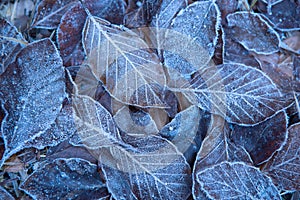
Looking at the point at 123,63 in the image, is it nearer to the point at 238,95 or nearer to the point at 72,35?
the point at 72,35

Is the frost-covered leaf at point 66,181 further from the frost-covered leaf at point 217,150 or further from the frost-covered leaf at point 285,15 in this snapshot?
the frost-covered leaf at point 285,15

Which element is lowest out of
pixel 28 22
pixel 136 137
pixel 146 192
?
pixel 146 192

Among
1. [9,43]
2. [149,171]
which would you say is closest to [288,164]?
[149,171]

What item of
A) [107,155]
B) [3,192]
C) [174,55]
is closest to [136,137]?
[107,155]

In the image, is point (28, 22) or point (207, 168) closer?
point (207, 168)

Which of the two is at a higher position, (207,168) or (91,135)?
(91,135)

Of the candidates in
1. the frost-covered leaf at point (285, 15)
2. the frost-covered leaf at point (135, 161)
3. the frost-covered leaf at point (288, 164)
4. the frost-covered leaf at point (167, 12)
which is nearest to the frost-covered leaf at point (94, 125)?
the frost-covered leaf at point (135, 161)

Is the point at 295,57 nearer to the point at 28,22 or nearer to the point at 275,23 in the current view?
the point at 275,23
